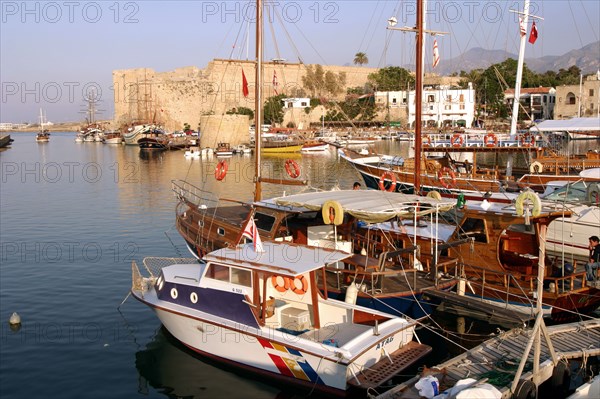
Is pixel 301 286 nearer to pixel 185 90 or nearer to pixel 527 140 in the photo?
pixel 527 140

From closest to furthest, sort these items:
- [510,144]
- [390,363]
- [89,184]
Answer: [390,363]
[510,144]
[89,184]

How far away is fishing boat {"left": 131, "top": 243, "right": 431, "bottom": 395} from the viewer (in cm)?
951

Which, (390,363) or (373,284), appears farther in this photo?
(373,284)

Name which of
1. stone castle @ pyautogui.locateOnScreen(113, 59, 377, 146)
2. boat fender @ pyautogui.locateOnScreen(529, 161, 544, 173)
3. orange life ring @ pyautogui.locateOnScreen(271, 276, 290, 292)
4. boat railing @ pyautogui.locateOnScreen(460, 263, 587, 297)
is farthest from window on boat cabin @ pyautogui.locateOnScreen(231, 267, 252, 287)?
stone castle @ pyautogui.locateOnScreen(113, 59, 377, 146)

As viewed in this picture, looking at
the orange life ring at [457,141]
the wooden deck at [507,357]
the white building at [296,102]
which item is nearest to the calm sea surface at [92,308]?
the wooden deck at [507,357]

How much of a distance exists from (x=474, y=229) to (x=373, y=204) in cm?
246

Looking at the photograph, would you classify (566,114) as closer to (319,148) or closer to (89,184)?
(319,148)

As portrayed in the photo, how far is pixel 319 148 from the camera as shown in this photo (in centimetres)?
6309

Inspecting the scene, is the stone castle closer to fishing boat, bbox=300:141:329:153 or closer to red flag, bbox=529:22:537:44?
fishing boat, bbox=300:141:329:153

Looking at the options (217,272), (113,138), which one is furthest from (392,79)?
(217,272)

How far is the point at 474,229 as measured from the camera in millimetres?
13586

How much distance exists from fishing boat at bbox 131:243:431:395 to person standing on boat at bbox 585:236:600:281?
15.6ft

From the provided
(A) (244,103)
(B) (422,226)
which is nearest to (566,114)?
(A) (244,103)

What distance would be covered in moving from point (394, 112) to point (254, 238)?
82812 mm
